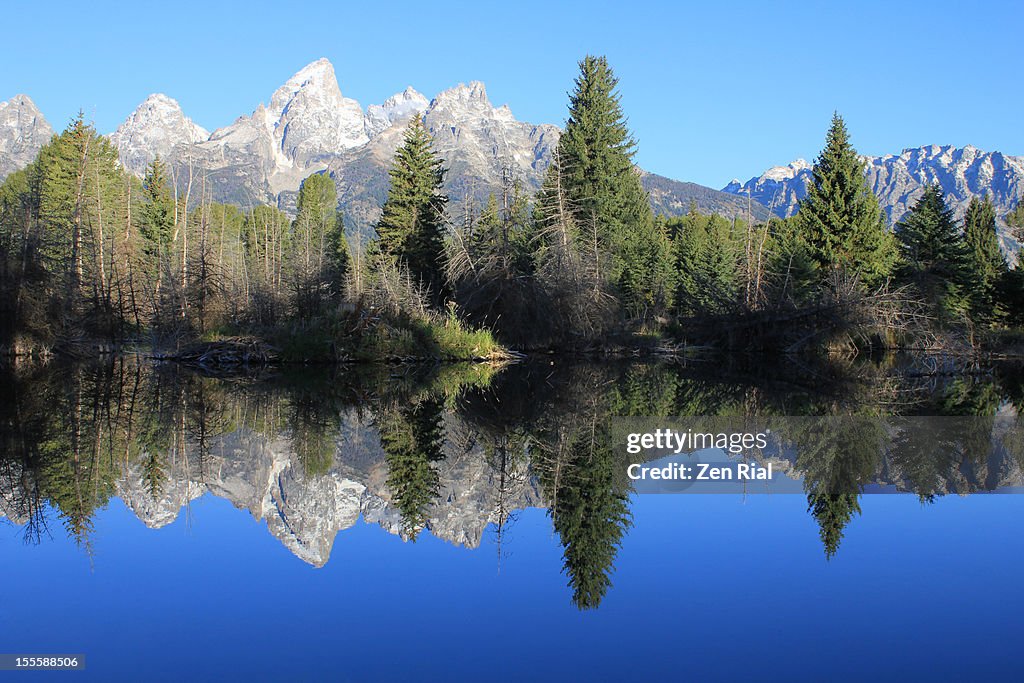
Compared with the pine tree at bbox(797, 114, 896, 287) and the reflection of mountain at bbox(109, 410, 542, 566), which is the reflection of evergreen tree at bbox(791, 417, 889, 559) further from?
the pine tree at bbox(797, 114, 896, 287)

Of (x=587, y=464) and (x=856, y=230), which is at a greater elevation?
(x=856, y=230)

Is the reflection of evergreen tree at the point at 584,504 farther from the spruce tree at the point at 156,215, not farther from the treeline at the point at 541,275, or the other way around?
the spruce tree at the point at 156,215

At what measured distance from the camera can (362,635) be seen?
441cm

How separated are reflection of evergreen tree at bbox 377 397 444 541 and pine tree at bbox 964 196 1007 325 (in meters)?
31.3

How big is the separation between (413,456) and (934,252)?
37.2m

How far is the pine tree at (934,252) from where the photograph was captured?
127ft

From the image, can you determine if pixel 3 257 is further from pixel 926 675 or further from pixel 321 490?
pixel 926 675

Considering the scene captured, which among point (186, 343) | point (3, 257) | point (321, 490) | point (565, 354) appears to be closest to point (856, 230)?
point (565, 354)

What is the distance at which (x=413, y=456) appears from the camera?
9359mm

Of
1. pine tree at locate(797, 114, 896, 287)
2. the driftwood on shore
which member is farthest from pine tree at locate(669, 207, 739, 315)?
the driftwood on shore

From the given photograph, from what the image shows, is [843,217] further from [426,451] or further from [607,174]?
[426,451]

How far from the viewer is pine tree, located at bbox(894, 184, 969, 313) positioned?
127ft

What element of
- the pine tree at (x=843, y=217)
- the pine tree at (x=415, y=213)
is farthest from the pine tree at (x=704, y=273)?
the pine tree at (x=415, y=213)

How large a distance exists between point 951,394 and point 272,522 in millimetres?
14679
